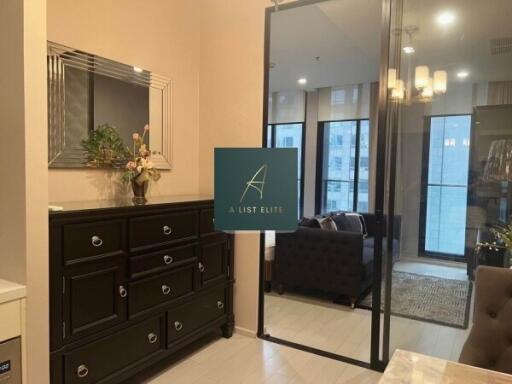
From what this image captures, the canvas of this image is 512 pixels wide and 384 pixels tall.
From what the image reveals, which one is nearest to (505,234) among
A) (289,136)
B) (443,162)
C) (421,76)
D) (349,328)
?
(443,162)

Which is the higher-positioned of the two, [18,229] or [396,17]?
[396,17]

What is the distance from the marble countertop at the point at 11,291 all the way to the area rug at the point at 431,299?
90.1 inches

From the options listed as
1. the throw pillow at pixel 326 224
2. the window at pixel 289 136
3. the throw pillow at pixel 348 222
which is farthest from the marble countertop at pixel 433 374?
the window at pixel 289 136

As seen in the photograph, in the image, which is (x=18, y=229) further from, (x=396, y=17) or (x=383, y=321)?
(x=396, y=17)

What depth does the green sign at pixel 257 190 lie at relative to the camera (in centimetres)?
189

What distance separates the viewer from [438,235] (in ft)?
8.66

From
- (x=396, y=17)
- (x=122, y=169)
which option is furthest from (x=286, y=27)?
(x=122, y=169)

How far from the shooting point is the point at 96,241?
2.06m

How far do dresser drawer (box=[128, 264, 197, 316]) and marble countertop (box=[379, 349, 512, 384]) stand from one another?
160 cm

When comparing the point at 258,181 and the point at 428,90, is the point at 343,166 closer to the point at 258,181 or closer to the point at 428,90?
the point at 428,90

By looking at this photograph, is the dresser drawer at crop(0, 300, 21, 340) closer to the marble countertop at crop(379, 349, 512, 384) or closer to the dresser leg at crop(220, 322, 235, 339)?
the marble countertop at crop(379, 349, 512, 384)

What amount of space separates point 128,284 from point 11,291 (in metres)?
0.68

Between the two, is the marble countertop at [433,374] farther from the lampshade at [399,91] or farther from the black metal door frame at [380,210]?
the lampshade at [399,91]

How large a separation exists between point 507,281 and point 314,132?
19.8 ft
